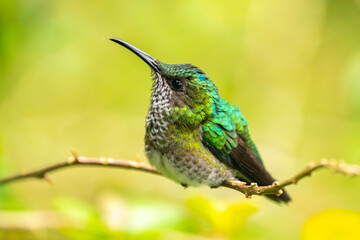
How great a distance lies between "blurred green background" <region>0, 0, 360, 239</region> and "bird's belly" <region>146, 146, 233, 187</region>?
1.75 m

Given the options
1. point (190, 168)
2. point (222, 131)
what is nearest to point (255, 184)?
point (190, 168)

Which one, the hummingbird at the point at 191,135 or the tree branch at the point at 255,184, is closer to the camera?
the tree branch at the point at 255,184

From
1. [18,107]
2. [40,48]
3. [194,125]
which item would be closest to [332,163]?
[194,125]

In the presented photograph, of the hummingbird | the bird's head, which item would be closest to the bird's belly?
the hummingbird

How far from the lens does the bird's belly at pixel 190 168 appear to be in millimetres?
2674

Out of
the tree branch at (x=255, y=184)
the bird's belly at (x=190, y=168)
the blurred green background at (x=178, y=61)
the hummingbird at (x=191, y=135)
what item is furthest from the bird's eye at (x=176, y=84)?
the blurred green background at (x=178, y=61)

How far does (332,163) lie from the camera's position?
1.35 meters

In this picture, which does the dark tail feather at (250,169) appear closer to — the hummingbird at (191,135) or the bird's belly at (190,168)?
the hummingbird at (191,135)

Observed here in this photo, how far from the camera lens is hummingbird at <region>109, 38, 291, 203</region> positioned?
2.70 metres

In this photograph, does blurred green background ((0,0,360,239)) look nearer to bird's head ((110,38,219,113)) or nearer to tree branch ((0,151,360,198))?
bird's head ((110,38,219,113))

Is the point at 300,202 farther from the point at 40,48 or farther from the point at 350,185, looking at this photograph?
the point at 40,48

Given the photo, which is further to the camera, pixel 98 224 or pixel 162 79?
pixel 162 79

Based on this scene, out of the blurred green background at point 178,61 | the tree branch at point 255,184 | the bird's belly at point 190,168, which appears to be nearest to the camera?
the tree branch at point 255,184

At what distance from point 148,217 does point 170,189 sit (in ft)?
9.70
